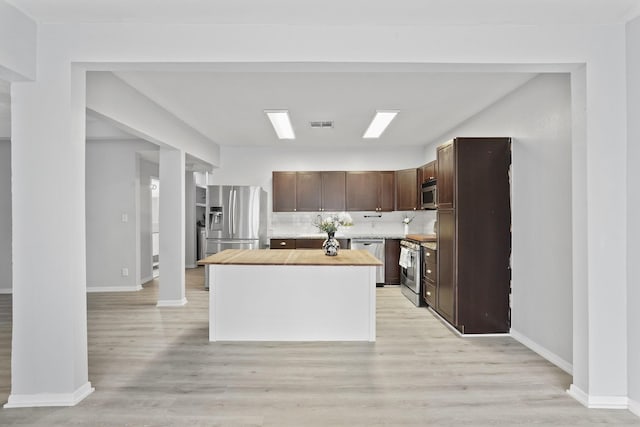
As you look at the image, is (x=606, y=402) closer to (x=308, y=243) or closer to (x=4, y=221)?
(x=308, y=243)

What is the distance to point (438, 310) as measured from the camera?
15.9ft

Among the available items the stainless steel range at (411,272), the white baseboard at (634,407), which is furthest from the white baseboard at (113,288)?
the white baseboard at (634,407)

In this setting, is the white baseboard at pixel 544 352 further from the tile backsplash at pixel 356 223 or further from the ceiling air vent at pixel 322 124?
the tile backsplash at pixel 356 223

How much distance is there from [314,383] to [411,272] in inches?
128

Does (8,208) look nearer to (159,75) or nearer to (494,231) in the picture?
(159,75)

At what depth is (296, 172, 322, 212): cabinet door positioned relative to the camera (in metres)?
7.35

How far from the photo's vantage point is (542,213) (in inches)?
143

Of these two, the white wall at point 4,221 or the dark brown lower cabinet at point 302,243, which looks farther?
the dark brown lower cabinet at point 302,243

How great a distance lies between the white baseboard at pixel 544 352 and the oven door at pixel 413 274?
1609 millimetres

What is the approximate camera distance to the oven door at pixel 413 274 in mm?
5605

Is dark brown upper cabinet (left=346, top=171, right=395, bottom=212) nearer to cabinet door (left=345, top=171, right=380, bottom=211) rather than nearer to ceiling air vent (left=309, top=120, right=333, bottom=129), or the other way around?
cabinet door (left=345, top=171, right=380, bottom=211)

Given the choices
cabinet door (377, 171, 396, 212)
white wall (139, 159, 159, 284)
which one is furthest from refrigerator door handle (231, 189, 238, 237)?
cabinet door (377, 171, 396, 212)

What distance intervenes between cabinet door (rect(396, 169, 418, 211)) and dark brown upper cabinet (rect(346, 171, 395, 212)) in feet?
0.40

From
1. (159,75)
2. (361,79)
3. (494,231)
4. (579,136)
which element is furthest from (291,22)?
(494,231)
